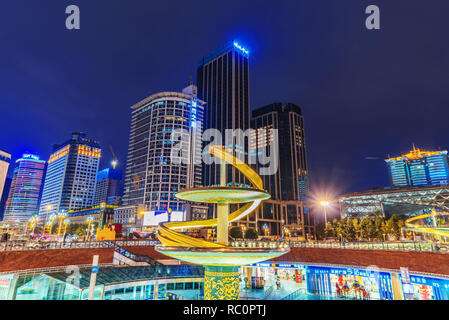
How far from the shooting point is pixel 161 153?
115000 mm

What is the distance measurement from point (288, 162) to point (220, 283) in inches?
5980

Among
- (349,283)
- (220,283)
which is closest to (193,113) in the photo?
(349,283)

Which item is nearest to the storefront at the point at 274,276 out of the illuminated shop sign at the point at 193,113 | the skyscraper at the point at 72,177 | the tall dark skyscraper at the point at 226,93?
the illuminated shop sign at the point at 193,113

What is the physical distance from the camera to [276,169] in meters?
160

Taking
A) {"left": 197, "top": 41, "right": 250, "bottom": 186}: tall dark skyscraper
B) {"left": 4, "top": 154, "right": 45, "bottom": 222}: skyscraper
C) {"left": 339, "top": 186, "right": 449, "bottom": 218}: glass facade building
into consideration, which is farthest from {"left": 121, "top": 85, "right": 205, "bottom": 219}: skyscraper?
{"left": 4, "top": 154, "right": 45, "bottom": 222}: skyscraper

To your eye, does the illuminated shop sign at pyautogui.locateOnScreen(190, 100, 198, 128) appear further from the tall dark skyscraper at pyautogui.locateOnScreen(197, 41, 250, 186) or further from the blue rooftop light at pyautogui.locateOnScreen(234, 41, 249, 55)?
the blue rooftop light at pyautogui.locateOnScreen(234, 41, 249, 55)

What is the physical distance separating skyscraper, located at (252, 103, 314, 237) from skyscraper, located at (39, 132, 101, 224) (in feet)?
364

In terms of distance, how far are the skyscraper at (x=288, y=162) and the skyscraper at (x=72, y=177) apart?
364ft

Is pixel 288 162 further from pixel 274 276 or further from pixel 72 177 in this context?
pixel 72 177

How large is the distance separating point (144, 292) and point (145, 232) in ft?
226

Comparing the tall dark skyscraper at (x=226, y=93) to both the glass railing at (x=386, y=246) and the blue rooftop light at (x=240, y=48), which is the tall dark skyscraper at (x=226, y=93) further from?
the glass railing at (x=386, y=246)

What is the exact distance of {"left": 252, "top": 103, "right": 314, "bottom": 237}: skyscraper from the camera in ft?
432

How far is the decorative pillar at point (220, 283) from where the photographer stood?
1653cm
